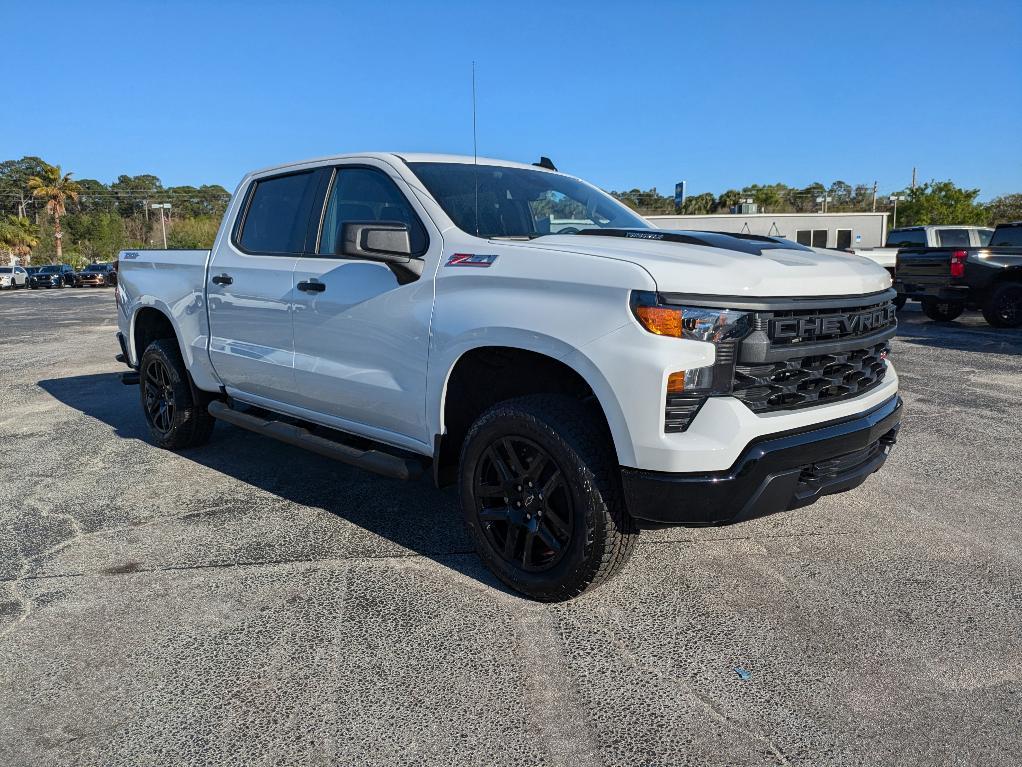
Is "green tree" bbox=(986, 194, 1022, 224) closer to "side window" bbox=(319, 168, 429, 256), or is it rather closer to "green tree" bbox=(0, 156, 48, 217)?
"side window" bbox=(319, 168, 429, 256)

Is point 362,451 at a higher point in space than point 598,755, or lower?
higher

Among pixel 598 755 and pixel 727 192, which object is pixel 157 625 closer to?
pixel 598 755

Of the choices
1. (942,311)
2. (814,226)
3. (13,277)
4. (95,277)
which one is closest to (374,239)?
(942,311)

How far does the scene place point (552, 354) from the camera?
2.85m

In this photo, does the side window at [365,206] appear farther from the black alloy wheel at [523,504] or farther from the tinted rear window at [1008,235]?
the tinted rear window at [1008,235]

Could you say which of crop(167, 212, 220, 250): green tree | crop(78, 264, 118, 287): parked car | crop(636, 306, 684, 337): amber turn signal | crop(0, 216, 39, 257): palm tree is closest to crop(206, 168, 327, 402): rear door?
crop(167, 212, 220, 250): green tree

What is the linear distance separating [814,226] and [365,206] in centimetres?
3415

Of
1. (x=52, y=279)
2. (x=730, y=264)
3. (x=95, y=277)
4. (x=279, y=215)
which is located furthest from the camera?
(x=52, y=279)

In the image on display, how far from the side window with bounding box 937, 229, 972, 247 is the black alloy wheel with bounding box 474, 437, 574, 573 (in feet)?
50.9

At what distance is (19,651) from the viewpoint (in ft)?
9.29

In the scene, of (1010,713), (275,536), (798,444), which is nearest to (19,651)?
(275,536)

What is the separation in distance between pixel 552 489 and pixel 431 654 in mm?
756

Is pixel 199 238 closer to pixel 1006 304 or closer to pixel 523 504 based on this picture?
pixel 523 504

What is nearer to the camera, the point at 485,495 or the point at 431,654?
the point at 431,654
